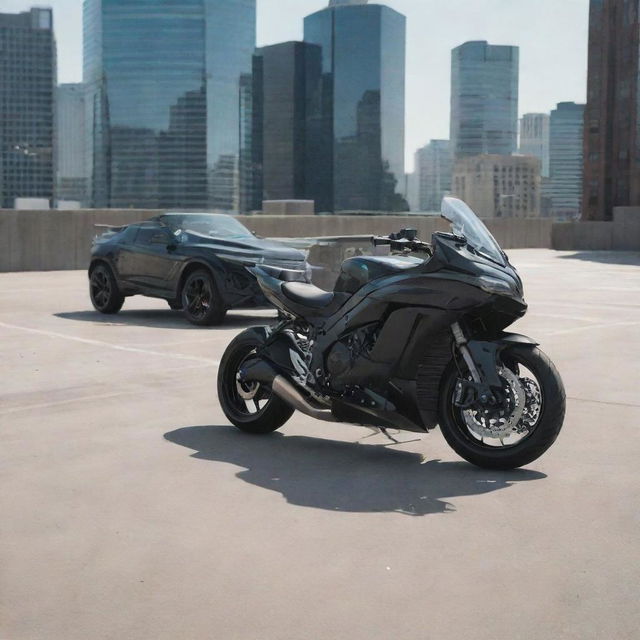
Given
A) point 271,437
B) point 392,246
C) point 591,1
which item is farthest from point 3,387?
point 591,1

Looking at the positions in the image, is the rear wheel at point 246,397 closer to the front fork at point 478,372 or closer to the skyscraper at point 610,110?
the front fork at point 478,372

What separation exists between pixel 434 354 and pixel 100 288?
1062 centimetres

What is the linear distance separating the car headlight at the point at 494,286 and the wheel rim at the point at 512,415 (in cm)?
42

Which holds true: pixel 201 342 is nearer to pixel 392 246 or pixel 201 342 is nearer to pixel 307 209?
pixel 392 246

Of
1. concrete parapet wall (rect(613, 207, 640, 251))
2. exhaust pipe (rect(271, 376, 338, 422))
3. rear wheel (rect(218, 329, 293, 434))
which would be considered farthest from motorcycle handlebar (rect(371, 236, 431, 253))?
concrete parapet wall (rect(613, 207, 640, 251))

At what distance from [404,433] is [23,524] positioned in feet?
9.50

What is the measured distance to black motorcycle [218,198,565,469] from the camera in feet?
19.3

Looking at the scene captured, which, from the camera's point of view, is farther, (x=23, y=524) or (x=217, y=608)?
(x=23, y=524)

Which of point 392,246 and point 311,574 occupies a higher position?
point 392,246

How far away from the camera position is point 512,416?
19.2ft

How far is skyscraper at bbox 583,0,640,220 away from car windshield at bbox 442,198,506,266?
97109 mm

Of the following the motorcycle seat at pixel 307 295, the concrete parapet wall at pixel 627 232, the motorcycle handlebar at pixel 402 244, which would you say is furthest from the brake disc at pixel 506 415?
the concrete parapet wall at pixel 627 232

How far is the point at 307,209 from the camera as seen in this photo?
159 ft

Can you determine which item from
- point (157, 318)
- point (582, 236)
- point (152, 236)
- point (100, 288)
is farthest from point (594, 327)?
point (582, 236)
